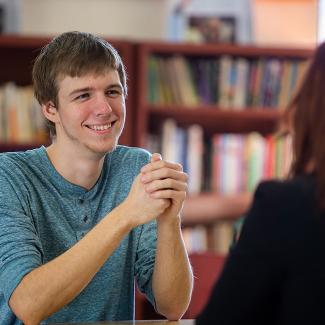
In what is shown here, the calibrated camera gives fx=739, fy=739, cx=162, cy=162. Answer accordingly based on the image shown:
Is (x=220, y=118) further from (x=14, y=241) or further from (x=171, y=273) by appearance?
(x=14, y=241)

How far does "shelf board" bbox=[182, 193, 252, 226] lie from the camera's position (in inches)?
135

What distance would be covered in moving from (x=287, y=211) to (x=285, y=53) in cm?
262

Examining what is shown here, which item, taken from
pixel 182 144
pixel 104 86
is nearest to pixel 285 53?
pixel 182 144

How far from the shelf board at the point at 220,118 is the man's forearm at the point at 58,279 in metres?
1.98

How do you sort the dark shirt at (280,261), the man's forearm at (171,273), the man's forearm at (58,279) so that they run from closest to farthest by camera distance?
the dark shirt at (280,261), the man's forearm at (58,279), the man's forearm at (171,273)

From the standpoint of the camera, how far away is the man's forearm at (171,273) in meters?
1.60

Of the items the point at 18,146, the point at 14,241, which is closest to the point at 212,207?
the point at 18,146

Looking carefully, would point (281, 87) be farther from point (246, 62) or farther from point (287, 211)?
point (287, 211)

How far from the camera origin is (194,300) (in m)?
2.46

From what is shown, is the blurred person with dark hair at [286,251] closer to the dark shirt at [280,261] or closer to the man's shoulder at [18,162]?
the dark shirt at [280,261]

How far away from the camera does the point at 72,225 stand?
1.70m

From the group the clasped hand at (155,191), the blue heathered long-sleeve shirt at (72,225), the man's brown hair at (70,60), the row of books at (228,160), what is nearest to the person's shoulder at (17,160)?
the blue heathered long-sleeve shirt at (72,225)

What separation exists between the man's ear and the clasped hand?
33 cm

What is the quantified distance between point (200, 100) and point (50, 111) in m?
1.76
